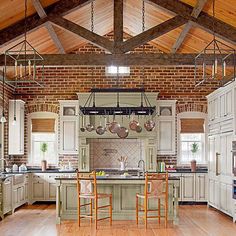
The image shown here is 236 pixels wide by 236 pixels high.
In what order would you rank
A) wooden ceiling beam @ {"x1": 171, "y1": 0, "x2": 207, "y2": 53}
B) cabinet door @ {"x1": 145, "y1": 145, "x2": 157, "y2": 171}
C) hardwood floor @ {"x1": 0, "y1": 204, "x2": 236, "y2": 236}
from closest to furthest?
hardwood floor @ {"x1": 0, "y1": 204, "x2": 236, "y2": 236}, wooden ceiling beam @ {"x1": 171, "y1": 0, "x2": 207, "y2": 53}, cabinet door @ {"x1": 145, "y1": 145, "x2": 157, "y2": 171}

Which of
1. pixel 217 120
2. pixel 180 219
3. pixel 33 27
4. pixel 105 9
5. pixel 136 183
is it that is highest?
pixel 105 9

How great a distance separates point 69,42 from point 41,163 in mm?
3274

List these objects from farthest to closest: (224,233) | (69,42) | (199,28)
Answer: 1. (69,42)
2. (199,28)
3. (224,233)

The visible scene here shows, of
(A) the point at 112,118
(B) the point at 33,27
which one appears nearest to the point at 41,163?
(A) the point at 112,118

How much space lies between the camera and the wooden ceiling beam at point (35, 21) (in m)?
8.39

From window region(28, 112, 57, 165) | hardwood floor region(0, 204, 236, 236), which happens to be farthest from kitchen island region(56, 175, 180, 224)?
window region(28, 112, 57, 165)

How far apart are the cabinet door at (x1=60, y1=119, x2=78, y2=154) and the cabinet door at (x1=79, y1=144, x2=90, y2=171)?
1.22 feet

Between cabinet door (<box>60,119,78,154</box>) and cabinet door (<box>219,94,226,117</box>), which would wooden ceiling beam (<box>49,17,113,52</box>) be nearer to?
cabinet door (<box>219,94,226,117</box>)

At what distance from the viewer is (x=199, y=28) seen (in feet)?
29.2

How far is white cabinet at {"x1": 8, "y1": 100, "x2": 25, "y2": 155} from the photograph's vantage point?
11523 millimetres

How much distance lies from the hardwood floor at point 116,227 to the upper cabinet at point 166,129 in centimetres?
235

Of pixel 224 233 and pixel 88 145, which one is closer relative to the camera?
pixel 224 233

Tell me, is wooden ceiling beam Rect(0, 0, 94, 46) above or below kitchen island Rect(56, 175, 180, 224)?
above

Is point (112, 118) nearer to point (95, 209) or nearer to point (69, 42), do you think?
point (69, 42)
